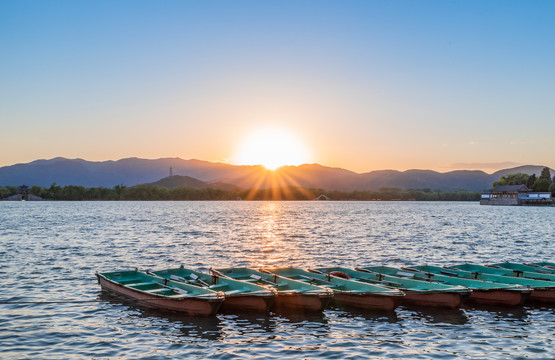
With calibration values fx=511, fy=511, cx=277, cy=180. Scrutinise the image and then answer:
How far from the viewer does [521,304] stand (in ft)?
79.8

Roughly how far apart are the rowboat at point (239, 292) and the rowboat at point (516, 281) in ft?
37.9

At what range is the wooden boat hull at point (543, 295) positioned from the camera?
25.0 meters

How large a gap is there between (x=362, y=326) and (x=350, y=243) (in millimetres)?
39746

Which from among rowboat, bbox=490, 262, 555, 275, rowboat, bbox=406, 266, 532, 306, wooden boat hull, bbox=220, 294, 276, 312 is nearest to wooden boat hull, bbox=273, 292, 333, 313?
wooden boat hull, bbox=220, 294, 276, 312

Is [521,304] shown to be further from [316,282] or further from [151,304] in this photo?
[151,304]

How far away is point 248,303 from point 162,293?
4.51 meters

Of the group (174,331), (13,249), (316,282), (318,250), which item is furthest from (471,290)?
(13,249)

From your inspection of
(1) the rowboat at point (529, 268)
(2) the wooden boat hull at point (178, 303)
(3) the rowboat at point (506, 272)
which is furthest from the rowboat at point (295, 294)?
(1) the rowboat at point (529, 268)

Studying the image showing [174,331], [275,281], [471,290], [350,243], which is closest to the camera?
[174,331]

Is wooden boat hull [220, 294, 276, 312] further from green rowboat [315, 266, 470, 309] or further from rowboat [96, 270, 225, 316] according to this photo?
green rowboat [315, 266, 470, 309]

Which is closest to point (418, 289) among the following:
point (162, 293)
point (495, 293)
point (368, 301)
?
point (368, 301)

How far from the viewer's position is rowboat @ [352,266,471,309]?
23359mm

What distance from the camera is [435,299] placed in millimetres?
23891

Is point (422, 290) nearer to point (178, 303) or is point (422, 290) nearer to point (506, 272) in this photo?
point (506, 272)
